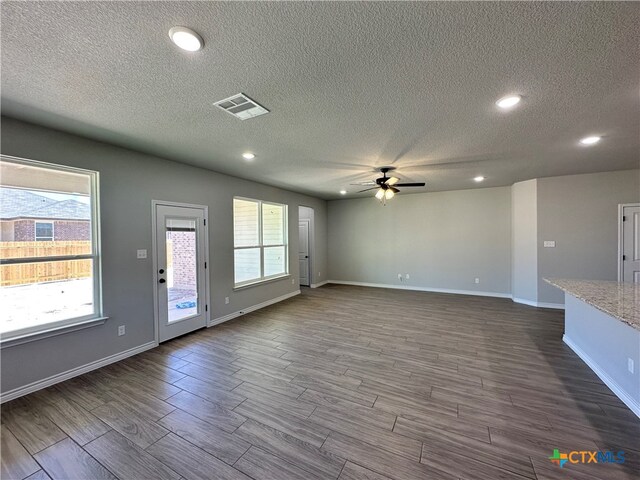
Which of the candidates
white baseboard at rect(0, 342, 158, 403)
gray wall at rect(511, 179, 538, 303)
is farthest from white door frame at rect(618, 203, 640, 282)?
white baseboard at rect(0, 342, 158, 403)

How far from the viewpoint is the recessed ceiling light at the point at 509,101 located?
2.11 meters

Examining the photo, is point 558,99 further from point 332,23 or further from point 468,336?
point 468,336

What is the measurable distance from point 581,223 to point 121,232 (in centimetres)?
776

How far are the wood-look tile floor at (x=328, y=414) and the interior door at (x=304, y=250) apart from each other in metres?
4.21

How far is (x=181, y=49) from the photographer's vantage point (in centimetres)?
157

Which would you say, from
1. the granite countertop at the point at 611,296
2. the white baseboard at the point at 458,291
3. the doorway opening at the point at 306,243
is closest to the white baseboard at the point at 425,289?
the white baseboard at the point at 458,291

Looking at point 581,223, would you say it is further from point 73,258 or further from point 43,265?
point 43,265

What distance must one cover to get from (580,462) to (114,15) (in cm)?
383

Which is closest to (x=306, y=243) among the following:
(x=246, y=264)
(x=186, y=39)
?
(x=246, y=264)

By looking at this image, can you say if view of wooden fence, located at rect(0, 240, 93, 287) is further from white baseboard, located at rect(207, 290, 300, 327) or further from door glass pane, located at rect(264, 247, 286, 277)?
door glass pane, located at rect(264, 247, 286, 277)

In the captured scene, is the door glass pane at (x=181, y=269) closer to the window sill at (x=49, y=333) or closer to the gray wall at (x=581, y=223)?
the window sill at (x=49, y=333)

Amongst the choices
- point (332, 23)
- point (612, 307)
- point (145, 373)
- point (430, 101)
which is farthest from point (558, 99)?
point (145, 373)

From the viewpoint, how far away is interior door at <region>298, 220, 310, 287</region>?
7.97m

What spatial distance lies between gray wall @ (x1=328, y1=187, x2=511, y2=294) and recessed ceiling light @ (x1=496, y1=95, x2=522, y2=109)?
15.5 ft
